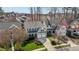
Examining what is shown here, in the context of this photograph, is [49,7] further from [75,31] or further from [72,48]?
[72,48]

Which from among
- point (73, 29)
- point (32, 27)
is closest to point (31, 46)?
point (32, 27)

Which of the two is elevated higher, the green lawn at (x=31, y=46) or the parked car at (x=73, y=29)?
the parked car at (x=73, y=29)

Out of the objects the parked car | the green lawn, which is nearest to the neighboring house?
the green lawn

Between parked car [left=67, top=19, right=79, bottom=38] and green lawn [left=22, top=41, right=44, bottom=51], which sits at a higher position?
parked car [left=67, top=19, right=79, bottom=38]

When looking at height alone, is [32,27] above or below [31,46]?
above

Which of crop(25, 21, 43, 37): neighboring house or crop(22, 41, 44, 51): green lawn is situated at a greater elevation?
crop(25, 21, 43, 37): neighboring house

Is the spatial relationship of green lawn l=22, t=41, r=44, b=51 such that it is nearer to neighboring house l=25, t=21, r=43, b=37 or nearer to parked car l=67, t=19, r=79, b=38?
neighboring house l=25, t=21, r=43, b=37

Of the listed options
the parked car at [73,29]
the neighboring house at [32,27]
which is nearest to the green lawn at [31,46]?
the neighboring house at [32,27]

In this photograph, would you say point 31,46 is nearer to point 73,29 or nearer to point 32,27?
point 32,27

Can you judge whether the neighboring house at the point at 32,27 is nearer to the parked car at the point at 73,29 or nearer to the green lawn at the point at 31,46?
the green lawn at the point at 31,46
